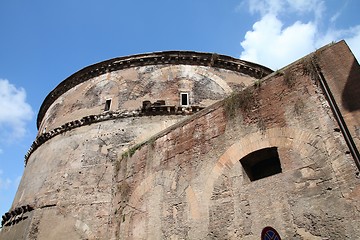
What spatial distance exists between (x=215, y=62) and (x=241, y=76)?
1.23 m

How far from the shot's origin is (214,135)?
21.1 ft

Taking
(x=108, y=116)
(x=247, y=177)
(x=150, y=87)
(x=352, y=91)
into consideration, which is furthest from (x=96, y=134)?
(x=352, y=91)

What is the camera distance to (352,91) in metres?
4.75

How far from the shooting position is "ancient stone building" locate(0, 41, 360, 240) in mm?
4672

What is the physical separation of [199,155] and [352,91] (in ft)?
10.3

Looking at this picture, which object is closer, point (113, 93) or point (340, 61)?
point (340, 61)

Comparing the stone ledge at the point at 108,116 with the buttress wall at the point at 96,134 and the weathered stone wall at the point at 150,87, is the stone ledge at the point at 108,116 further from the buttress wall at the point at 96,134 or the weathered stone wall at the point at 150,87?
the weathered stone wall at the point at 150,87

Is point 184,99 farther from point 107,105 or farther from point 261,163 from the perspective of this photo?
point 261,163

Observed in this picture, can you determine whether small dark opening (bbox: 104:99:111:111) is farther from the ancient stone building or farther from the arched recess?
the arched recess

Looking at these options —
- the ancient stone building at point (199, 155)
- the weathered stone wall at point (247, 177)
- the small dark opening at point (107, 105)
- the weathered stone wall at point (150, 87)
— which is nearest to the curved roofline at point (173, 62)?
the ancient stone building at point (199, 155)

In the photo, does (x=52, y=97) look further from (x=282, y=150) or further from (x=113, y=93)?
(x=282, y=150)

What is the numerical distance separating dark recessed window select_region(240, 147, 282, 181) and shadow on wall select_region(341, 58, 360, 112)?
4.71ft

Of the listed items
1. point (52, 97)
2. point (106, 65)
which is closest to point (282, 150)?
point (106, 65)

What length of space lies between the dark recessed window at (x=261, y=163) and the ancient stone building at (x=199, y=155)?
27mm
